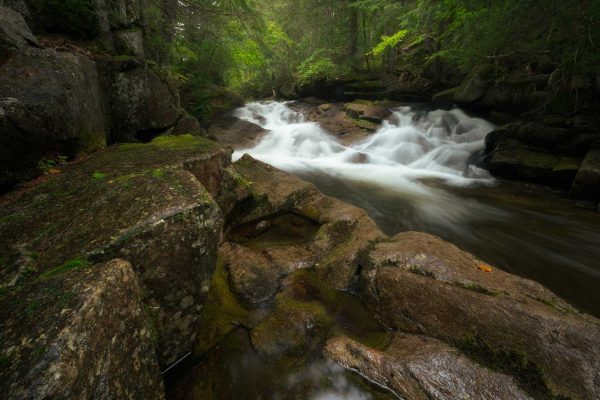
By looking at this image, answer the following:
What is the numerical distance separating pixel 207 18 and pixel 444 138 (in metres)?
9.96

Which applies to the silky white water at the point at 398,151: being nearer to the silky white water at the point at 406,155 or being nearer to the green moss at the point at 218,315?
the silky white water at the point at 406,155

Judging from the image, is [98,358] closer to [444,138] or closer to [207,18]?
[207,18]

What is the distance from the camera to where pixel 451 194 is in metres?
8.27

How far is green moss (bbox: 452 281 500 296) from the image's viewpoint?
9.49 ft

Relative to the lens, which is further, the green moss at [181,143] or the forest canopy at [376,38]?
the forest canopy at [376,38]

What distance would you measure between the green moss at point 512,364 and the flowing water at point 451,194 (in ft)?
8.48

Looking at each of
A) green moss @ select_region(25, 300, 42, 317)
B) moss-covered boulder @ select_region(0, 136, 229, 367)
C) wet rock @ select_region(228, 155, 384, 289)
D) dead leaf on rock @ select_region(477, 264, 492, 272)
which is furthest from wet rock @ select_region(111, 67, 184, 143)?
dead leaf on rock @ select_region(477, 264, 492, 272)

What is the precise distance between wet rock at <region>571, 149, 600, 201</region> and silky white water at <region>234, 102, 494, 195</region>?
2155 millimetres

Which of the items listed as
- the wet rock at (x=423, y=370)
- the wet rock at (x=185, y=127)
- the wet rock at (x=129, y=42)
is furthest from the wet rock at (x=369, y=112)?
the wet rock at (x=423, y=370)

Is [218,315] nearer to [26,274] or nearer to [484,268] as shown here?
[26,274]

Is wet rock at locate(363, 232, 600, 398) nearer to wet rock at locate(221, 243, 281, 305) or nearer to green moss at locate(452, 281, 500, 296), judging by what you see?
green moss at locate(452, 281, 500, 296)

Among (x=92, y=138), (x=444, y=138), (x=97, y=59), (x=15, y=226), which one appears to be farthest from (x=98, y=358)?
(x=444, y=138)

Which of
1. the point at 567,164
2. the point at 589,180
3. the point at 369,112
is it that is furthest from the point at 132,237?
the point at 369,112

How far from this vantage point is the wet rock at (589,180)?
684 cm
